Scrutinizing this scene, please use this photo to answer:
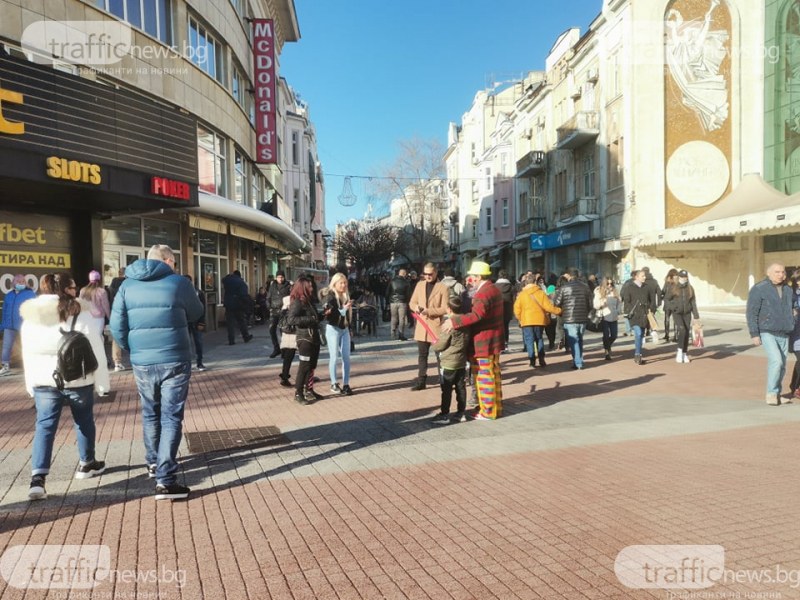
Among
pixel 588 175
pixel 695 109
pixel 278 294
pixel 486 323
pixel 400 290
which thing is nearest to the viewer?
pixel 486 323

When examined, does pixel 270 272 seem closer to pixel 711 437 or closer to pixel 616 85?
pixel 616 85

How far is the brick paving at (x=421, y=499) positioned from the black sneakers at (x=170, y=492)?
0.05 m

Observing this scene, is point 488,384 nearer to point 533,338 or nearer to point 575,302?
point 533,338

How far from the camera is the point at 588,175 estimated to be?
29.1m

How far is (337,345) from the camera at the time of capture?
27.5ft

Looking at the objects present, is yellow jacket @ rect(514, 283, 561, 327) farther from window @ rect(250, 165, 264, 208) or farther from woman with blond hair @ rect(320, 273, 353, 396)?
window @ rect(250, 165, 264, 208)

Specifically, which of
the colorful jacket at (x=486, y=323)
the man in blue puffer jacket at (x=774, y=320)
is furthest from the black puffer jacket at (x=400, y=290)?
the man in blue puffer jacket at (x=774, y=320)

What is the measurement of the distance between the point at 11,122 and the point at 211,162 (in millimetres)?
9732

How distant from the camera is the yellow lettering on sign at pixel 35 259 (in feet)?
40.4

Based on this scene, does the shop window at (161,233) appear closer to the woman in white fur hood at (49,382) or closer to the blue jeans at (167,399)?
the woman in white fur hood at (49,382)

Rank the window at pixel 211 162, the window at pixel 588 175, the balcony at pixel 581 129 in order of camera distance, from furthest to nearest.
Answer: the window at pixel 588 175 → the balcony at pixel 581 129 → the window at pixel 211 162

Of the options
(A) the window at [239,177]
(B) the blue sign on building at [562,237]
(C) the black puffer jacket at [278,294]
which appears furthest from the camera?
(B) the blue sign on building at [562,237]

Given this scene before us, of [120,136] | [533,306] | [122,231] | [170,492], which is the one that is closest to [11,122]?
[120,136]

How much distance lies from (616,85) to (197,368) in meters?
22.0
